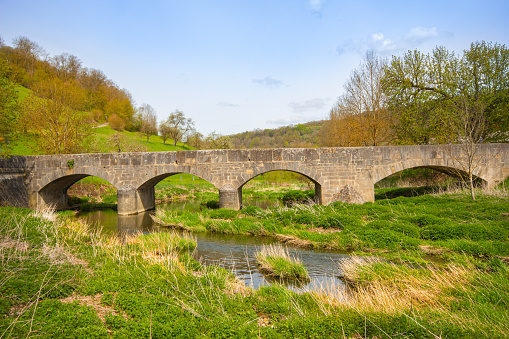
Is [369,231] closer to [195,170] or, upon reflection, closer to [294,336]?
[294,336]

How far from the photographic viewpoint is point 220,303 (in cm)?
526

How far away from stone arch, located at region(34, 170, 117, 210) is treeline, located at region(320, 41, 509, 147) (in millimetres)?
18962

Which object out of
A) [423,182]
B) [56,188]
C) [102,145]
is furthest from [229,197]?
[102,145]

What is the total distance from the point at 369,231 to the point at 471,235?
2873 millimetres

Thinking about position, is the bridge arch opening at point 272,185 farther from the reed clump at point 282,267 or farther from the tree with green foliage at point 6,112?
the reed clump at point 282,267

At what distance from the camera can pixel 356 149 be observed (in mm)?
16562

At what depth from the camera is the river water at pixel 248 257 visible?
7.32 m

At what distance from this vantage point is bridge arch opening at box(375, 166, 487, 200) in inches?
701

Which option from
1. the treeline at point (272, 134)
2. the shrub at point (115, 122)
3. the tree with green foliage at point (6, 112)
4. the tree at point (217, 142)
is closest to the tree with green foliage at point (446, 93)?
the tree with green foliage at point (6, 112)

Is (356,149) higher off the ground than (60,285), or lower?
higher

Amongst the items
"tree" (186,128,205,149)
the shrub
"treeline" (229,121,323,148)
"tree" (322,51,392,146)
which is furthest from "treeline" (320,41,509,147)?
"treeline" (229,121,323,148)

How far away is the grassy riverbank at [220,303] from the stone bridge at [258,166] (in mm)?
9324

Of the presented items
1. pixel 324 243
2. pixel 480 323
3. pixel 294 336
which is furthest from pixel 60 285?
pixel 324 243

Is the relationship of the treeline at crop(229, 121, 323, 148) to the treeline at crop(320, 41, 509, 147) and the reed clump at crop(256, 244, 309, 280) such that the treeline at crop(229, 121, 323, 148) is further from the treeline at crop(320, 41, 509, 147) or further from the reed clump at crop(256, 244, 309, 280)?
the reed clump at crop(256, 244, 309, 280)
